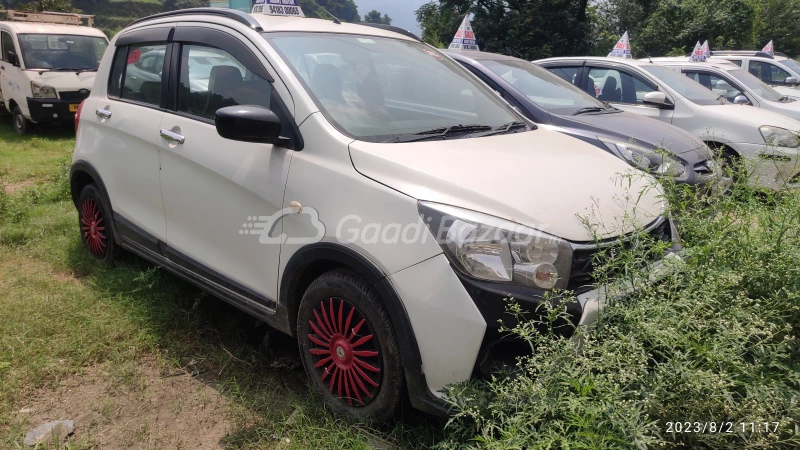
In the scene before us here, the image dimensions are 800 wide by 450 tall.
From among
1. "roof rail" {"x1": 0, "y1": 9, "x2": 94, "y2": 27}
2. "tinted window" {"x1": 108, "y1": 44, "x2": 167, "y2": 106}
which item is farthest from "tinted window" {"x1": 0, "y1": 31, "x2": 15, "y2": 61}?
"tinted window" {"x1": 108, "y1": 44, "x2": 167, "y2": 106}

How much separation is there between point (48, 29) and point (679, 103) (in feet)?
35.6

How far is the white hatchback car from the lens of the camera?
2.24 meters

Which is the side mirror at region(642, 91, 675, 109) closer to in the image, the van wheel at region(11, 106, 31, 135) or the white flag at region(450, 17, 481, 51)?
the white flag at region(450, 17, 481, 51)

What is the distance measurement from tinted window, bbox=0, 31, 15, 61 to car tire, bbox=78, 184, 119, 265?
8.22m

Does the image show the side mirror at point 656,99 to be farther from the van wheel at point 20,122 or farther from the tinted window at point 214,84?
the van wheel at point 20,122

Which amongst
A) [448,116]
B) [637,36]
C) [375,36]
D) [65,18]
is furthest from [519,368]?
[637,36]

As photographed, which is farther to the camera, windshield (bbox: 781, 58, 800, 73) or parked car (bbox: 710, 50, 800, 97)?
windshield (bbox: 781, 58, 800, 73)

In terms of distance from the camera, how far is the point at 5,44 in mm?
10953

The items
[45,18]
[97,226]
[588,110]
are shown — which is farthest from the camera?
[45,18]

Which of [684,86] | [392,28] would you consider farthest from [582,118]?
[684,86]

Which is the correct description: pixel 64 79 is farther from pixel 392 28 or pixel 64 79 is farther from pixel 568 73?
pixel 392 28

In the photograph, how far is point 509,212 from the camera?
228 centimetres

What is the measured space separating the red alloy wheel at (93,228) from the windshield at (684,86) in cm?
614

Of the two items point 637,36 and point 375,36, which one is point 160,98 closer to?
point 375,36
